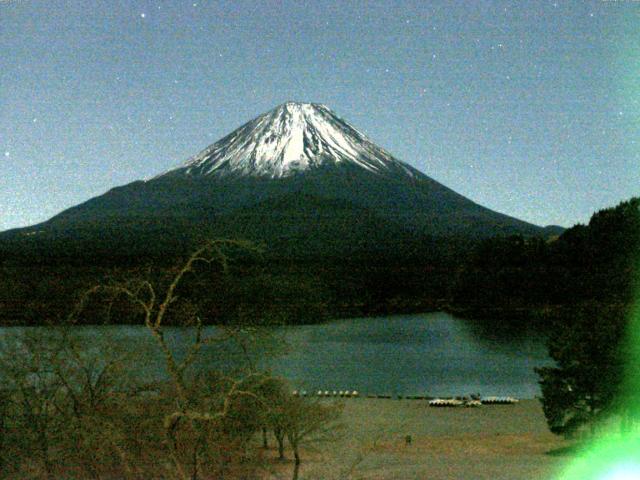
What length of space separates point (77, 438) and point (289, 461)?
30.3ft

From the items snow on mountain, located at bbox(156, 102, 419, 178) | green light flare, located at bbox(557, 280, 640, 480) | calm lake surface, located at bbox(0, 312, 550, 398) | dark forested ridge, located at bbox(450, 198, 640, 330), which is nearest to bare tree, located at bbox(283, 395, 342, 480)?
green light flare, located at bbox(557, 280, 640, 480)

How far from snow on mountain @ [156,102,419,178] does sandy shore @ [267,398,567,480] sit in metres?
126

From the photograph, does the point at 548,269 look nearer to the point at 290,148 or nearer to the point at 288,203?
the point at 288,203

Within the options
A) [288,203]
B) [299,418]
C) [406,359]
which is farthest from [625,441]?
[288,203]

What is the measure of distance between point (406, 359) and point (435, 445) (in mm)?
28809

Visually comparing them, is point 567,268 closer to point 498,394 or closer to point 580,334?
point 498,394

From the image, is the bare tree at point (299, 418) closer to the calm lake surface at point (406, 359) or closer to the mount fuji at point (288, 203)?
the calm lake surface at point (406, 359)

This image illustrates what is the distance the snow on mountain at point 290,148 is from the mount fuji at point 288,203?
202mm

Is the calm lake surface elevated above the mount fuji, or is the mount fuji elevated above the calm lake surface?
the mount fuji

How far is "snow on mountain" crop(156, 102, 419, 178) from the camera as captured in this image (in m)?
157

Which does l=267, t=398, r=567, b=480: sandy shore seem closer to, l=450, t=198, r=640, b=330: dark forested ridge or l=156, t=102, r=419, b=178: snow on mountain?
l=450, t=198, r=640, b=330: dark forested ridge

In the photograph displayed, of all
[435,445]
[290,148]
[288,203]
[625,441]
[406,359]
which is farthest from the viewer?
[290,148]

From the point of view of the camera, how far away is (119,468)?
10391 millimetres

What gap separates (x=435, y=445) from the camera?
855 inches
